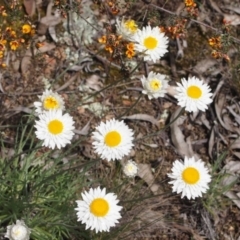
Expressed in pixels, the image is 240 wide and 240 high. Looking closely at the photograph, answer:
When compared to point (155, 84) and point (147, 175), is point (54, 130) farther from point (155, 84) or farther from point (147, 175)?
point (147, 175)

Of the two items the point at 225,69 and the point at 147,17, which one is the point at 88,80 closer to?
the point at 147,17

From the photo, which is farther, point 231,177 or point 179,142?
point 179,142

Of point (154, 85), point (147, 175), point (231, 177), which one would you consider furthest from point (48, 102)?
point (231, 177)

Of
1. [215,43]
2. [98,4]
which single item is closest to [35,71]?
[98,4]

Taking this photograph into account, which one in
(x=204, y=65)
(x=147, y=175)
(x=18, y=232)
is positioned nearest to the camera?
(x=18, y=232)

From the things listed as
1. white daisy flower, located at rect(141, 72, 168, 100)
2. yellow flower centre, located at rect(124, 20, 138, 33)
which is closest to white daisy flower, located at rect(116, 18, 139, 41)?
yellow flower centre, located at rect(124, 20, 138, 33)

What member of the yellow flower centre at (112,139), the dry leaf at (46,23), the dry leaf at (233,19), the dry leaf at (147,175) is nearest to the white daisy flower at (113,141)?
the yellow flower centre at (112,139)

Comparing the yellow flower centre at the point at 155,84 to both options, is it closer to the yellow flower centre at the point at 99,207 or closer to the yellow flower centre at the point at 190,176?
the yellow flower centre at the point at 190,176

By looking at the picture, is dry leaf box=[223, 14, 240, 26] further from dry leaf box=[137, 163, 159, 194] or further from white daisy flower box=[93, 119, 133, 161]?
white daisy flower box=[93, 119, 133, 161]
